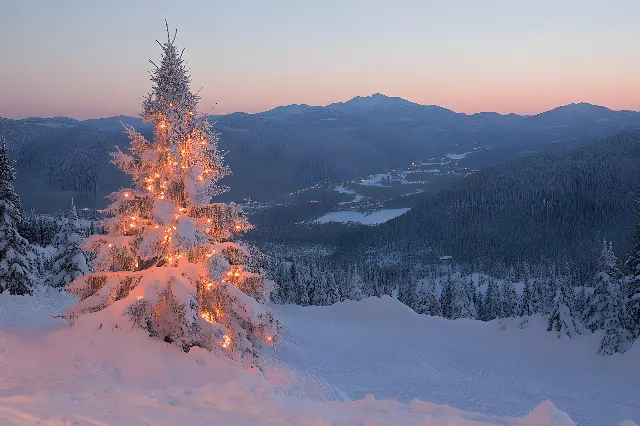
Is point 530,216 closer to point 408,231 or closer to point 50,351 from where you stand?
point 408,231

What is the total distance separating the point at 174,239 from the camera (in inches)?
442

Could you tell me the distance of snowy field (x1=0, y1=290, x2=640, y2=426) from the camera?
8.27 metres

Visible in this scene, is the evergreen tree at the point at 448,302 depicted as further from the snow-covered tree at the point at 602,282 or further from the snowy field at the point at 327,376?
the snow-covered tree at the point at 602,282

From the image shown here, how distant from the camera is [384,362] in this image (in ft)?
76.9

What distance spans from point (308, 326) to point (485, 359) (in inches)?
469

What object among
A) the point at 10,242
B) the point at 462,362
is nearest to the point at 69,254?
the point at 10,242

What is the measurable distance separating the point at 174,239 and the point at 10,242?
17.9m

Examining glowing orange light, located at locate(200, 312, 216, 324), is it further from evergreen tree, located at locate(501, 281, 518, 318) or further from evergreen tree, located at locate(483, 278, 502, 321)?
evergreen tree, located at locate(483, 278, 502, 321)

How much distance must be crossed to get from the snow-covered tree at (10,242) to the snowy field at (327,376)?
2.00 metres

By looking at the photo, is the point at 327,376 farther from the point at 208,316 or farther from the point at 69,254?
the point at 69,254

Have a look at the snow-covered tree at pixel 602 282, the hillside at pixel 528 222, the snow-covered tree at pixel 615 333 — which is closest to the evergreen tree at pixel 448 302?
the snow-covered tree at pixel 602 282

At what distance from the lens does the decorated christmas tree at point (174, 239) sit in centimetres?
1130

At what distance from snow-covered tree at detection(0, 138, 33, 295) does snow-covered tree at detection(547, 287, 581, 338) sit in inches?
1261

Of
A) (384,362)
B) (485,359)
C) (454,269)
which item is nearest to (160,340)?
(384,362)
